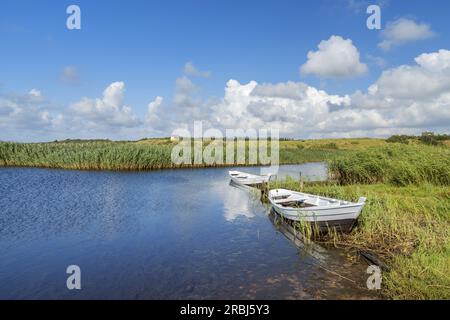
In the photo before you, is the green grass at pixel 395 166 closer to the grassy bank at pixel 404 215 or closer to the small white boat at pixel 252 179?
the grassy bank at pixel 404 215

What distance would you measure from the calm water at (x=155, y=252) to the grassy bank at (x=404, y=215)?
1239 mm

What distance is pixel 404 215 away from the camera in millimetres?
13883

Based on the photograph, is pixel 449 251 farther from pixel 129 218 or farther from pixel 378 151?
pixel 378 151

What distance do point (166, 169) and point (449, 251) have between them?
1398 inches

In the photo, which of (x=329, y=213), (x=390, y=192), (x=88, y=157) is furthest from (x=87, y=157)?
(x=329, y=213)

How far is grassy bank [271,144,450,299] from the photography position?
8594 mm

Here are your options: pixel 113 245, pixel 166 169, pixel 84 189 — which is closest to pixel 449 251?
pixel 113 245

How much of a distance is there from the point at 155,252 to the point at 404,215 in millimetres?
10215

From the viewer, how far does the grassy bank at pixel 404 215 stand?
8594mm

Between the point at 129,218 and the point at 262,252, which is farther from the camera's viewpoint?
the point at 129,218

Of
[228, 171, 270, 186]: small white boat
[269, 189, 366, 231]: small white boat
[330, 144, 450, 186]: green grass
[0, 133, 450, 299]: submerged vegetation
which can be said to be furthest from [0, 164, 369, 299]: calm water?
[330, 144, 450, 186]: green grass

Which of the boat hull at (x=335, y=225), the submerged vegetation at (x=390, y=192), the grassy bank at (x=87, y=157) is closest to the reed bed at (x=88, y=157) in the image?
the grassy bank at (x=87, y=157)

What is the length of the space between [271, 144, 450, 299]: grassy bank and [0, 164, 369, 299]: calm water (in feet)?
4.06
